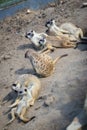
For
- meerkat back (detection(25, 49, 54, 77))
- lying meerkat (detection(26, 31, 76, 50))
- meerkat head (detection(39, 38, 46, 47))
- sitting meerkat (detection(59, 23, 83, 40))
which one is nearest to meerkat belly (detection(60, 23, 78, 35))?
sitting meerkat (detection(59, 23, 83, 40))

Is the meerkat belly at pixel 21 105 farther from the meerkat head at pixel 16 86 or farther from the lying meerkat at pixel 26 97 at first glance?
the meerkat head at pixel 16 86

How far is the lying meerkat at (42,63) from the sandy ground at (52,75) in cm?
11

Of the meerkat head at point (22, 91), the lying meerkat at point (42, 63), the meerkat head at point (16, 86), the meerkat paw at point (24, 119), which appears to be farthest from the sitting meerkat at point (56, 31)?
the meerkat paw at point (24, 119)

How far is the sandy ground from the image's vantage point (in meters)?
5.88

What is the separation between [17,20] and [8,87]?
3.83 m

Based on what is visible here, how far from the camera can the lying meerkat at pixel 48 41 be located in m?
8.14

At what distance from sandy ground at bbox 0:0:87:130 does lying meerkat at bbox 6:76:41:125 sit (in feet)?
0.31

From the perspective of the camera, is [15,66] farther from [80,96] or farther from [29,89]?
[80,96]

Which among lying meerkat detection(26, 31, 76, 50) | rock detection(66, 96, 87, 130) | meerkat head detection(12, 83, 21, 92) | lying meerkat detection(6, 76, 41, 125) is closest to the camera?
rock detection(66, 96, 87, 130)

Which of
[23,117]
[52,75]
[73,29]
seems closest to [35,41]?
[73,29]

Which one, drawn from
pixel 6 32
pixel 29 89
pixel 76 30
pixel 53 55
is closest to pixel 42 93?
pixel 29 89

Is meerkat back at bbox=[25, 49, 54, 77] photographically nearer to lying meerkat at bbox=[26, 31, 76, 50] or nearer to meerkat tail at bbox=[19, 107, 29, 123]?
lying meerkat at bbox=[26, 31, 76, 50]

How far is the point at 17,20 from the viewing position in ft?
35.4

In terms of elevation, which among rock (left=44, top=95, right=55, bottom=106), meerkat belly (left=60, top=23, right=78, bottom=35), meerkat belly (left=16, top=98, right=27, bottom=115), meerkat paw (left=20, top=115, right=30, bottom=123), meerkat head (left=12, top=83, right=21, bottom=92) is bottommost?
meerkat paw (left=20, top=115, right=30, bottom=123)
